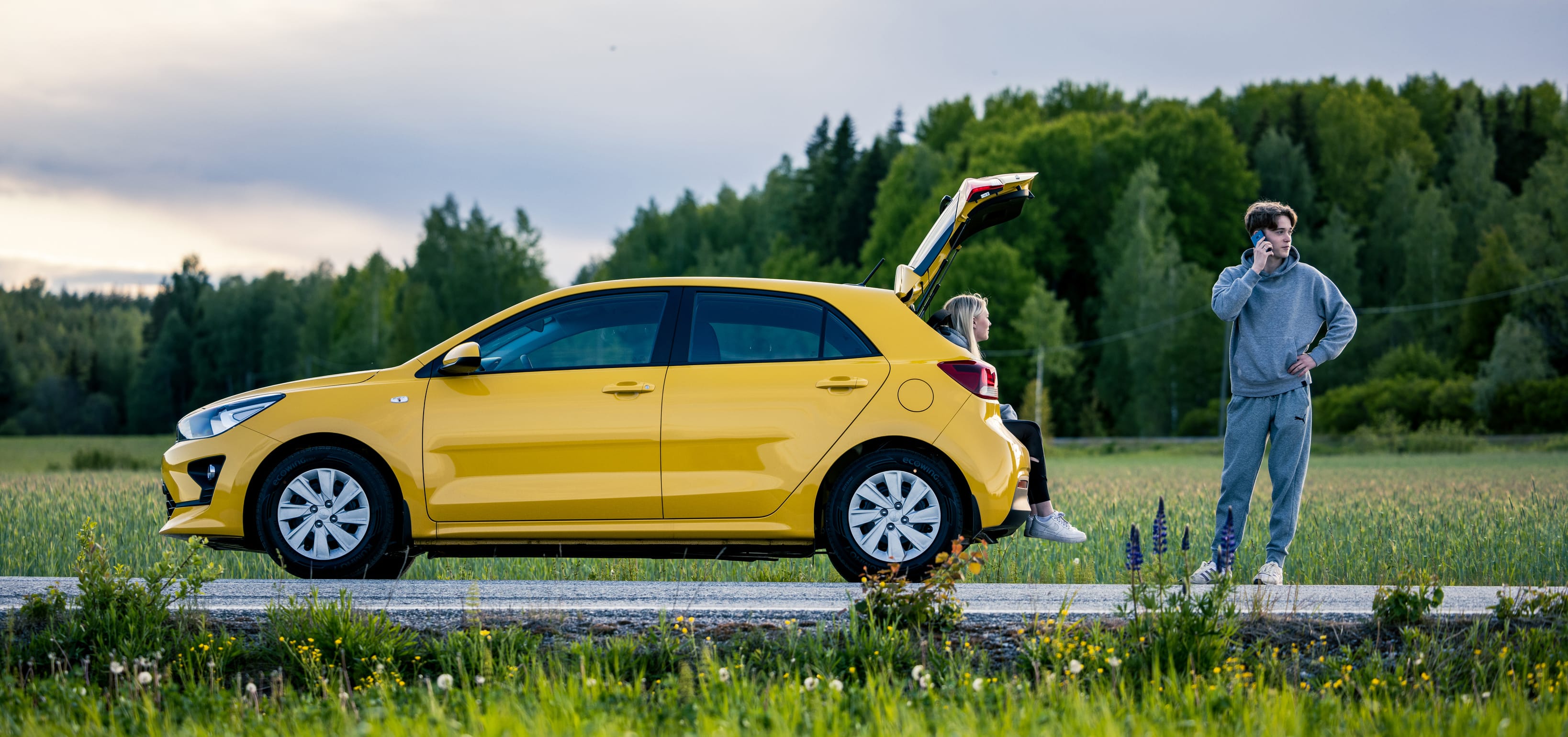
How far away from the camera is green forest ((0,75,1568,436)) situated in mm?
58469

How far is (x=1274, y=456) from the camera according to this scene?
23.0 feet

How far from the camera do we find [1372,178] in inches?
2918

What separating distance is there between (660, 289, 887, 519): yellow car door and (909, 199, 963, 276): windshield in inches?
32.3

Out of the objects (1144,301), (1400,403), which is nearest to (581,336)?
(1400,403)

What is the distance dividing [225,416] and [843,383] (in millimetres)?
3483

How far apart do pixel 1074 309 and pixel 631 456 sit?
68062mm

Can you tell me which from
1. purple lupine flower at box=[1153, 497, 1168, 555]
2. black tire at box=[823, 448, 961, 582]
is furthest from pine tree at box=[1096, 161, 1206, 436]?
purple lupine flower at box=[1153, 497, 1168, 555]

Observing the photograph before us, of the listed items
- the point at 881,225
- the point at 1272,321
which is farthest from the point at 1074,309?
the point at 1272,321

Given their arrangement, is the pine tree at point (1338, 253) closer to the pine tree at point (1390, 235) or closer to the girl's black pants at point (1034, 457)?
the pine tree at point (1390, 235)

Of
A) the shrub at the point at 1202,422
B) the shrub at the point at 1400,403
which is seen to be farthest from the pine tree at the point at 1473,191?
the shrub at the point at 1202,422

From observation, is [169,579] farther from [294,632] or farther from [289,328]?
[289,328]

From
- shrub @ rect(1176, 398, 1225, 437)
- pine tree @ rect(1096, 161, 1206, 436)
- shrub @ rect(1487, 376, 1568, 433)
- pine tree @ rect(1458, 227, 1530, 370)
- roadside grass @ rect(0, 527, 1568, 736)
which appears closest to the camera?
roadside grass @ rect(0, 527, 1568, 736)

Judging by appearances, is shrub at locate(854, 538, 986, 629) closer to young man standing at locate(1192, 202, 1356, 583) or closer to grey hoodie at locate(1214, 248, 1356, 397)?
young man standing at locate(1192, 202, 1356, 583)

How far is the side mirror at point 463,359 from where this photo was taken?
6.75m
